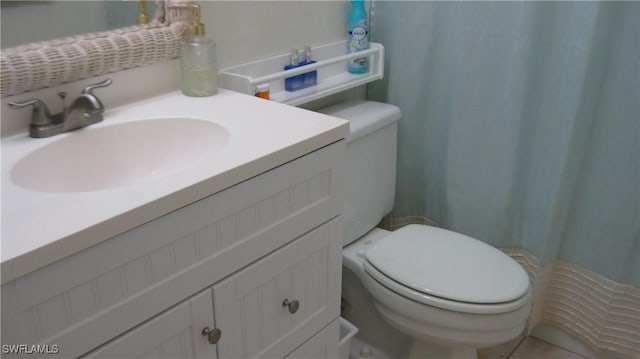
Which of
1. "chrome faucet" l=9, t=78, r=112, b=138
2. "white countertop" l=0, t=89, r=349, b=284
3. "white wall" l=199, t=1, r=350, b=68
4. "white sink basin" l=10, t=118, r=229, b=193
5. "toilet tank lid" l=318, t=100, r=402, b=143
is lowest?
"toilet tank lid" l=318, t=100, r=402, b=143

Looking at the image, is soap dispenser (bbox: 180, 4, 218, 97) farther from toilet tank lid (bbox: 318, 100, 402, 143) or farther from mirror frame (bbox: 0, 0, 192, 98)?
toilet tank lid (bbox: 318, 100, 402, 143)

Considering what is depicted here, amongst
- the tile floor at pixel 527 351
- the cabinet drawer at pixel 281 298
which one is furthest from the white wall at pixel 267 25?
the tile floor at pixel 527 351

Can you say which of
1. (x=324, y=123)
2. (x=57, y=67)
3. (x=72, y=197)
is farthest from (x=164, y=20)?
(x=72, y=197)

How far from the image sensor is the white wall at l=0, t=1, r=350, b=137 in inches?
47.1

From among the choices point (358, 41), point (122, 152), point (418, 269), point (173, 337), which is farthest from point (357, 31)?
point (173, 337)

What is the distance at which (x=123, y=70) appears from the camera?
129cm

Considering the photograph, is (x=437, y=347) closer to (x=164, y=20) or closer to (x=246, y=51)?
(x=246, y=51)

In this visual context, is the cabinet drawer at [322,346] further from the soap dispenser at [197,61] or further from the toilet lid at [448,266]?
the soap dispenser at [197,61]

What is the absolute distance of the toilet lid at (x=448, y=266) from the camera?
4.72 ft

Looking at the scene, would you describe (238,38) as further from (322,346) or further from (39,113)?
(322,346)

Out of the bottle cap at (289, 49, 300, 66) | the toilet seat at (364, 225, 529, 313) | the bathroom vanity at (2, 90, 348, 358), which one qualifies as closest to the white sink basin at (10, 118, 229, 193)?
the bathroom vanity at (2, 90, 348, 358)

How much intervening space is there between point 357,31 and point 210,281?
100 centimetres

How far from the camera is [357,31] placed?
1744 mm

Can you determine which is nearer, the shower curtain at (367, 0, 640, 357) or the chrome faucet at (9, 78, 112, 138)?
the chrome faucet at (9, 78, 112, 138)
